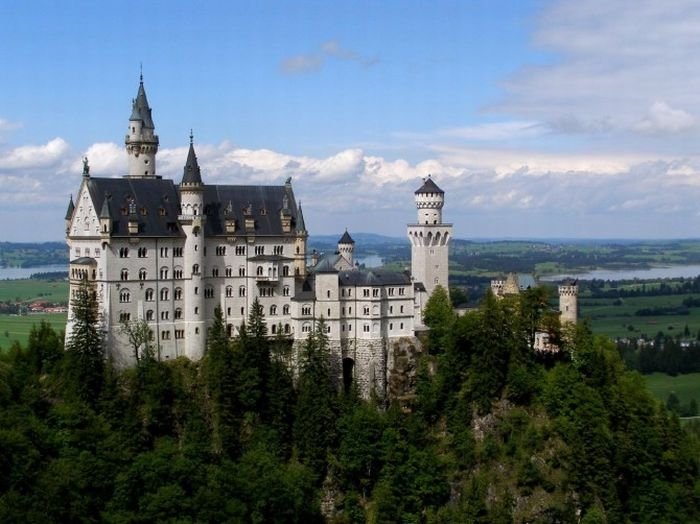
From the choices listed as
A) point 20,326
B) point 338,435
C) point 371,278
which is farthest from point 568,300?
point 20,326

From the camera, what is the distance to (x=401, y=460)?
79.6 metres

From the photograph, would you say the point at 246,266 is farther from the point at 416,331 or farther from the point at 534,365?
the point at 534,365

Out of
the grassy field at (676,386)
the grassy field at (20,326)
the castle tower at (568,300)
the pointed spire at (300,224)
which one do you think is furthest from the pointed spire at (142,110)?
the grassy field at (676,386)

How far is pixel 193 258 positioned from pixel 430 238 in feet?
82.9

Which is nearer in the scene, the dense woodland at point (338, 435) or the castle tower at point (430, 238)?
the dense woodland at point (338, 435)


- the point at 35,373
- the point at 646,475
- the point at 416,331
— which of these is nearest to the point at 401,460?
the point at 416,331

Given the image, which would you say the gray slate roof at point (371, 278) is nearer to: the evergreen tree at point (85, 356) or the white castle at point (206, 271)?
the white castle at point (206, 271)

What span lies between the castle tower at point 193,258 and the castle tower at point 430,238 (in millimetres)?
23348

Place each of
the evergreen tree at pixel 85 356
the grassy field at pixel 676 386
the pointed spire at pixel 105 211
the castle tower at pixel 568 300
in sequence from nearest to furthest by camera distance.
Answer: the evergreen tree at pixel 85 356 < the pointed spire at pixel 105 211 < the castle tower at pixel 568 300 < the grassy field at pixel 676 386

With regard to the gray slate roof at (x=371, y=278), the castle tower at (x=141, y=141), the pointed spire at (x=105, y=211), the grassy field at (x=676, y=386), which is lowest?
the grassy field at (x=676, y=386)

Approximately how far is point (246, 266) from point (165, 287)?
804cm

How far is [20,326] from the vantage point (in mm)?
179500

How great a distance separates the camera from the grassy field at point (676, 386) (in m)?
148

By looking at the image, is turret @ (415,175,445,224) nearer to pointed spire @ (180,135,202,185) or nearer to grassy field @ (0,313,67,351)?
pointed spire @ (180,135,202,185)
